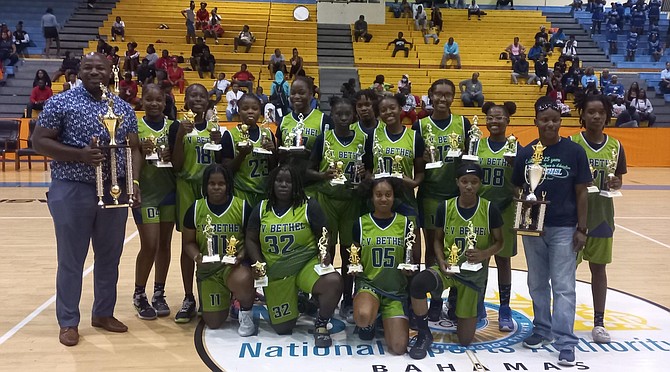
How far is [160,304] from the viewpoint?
440cm

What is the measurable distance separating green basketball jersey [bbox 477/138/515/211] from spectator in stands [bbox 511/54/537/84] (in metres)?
14.0

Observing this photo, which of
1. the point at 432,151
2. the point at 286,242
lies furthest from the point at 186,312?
the point at 432,151

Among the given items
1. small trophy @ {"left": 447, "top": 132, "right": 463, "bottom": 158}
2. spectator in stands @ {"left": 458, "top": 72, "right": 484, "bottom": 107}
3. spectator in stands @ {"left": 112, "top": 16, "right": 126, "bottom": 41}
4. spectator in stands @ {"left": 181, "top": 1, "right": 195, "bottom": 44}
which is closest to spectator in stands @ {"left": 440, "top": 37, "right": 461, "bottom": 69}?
spectator in stands @ {"left": 458, "top": 72, "right": 484, "bottom": 107}

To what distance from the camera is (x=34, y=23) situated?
1895 centimetres

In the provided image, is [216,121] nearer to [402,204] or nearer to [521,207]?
[402,204]

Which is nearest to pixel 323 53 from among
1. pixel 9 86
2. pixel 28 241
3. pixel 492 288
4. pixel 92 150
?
pixel 9 86

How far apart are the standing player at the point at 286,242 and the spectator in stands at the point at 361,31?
15.8 m

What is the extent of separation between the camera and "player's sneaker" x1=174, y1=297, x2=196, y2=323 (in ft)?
13.9

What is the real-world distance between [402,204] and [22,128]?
11351 millimetres

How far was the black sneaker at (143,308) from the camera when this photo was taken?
14.1ft

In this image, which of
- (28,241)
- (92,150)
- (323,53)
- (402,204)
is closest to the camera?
(92,150)

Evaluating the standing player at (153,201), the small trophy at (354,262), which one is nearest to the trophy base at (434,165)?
the small trophy at (354,262)

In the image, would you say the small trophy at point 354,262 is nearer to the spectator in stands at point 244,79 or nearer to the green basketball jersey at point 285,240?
the green basketball jersey at point 285,240

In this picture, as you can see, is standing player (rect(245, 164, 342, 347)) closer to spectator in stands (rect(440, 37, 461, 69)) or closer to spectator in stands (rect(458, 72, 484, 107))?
spectator in stands (rect(458, 72, 484, 107))
